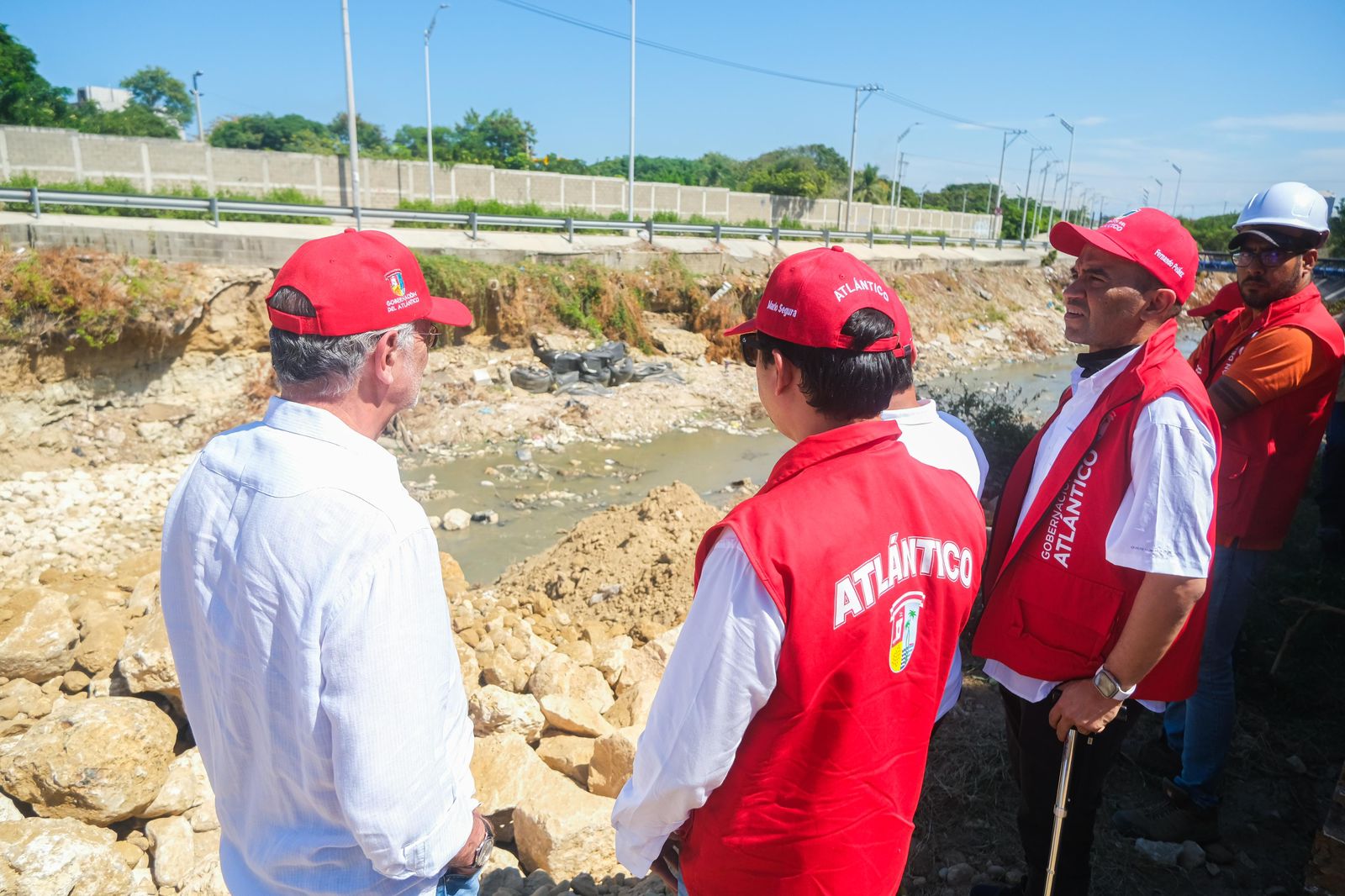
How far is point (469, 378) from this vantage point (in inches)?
520

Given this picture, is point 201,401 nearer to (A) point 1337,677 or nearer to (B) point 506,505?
(B) point 506,505

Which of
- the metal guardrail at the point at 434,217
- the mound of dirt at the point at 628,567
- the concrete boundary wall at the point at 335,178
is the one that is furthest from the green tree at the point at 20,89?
the mound of dirt at the point at 628,567

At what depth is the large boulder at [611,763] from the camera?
10.3 feet

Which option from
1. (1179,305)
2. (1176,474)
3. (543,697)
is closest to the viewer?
(1176,474)

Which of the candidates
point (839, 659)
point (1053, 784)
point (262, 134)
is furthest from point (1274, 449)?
point (262, 134)

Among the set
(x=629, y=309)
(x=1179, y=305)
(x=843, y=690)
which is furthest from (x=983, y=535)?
(x=629, y=309)

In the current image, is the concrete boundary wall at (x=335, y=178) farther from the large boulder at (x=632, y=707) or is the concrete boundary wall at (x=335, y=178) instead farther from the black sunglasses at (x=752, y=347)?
the black sunglasses at (x=752, y=347)

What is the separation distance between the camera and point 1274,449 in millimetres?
2896

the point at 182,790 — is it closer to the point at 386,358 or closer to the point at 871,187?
the point at 386,358

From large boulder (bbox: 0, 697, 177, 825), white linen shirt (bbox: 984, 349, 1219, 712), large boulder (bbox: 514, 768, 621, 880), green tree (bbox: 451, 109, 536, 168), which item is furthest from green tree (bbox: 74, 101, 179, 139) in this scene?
white linen shirt (bbox: 984, 349, 1219, 712)

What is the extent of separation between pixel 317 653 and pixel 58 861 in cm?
208

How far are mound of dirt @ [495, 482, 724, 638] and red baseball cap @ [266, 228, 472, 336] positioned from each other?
3.90 metres

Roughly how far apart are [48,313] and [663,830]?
38.9 feet

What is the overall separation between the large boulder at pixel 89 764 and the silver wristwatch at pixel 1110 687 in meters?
3.35
